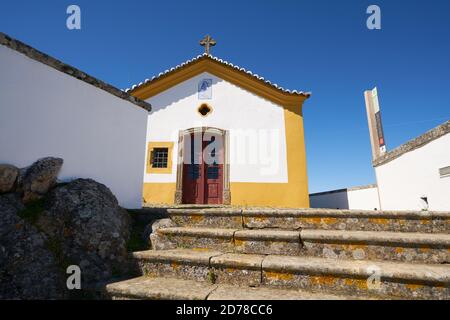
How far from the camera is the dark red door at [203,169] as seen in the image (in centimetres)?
873

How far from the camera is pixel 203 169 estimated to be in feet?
29.2

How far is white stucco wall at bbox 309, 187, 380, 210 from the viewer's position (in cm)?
1090

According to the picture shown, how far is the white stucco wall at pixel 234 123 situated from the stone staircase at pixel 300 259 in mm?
5564

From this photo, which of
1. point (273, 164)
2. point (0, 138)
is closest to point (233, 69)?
point (273, 164)

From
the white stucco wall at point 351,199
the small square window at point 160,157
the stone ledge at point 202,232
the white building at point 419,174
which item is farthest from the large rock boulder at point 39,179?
the white stucco wall at point 351,199

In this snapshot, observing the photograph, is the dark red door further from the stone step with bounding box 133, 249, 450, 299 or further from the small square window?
the stone step with bounding box 133, 249, 450, 299

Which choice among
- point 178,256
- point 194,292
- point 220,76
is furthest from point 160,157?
point 194,292

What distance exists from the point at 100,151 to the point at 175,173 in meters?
5.38

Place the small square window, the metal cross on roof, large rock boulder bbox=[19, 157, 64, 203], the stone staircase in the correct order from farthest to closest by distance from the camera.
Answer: the metal cross on roof, the small square window, large rock boulder bbox=[19, 157, 64, 203], the stone staircase

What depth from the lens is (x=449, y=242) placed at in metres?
2.09

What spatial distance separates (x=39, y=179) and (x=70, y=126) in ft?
2.79

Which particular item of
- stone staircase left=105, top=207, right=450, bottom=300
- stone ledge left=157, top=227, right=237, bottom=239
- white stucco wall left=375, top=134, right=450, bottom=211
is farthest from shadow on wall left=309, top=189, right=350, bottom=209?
stone ledge left=157, top=227, right=237, bottom=239

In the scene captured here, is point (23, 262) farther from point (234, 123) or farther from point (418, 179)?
point (234, 123)

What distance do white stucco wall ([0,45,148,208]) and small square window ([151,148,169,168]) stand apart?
191 inches
